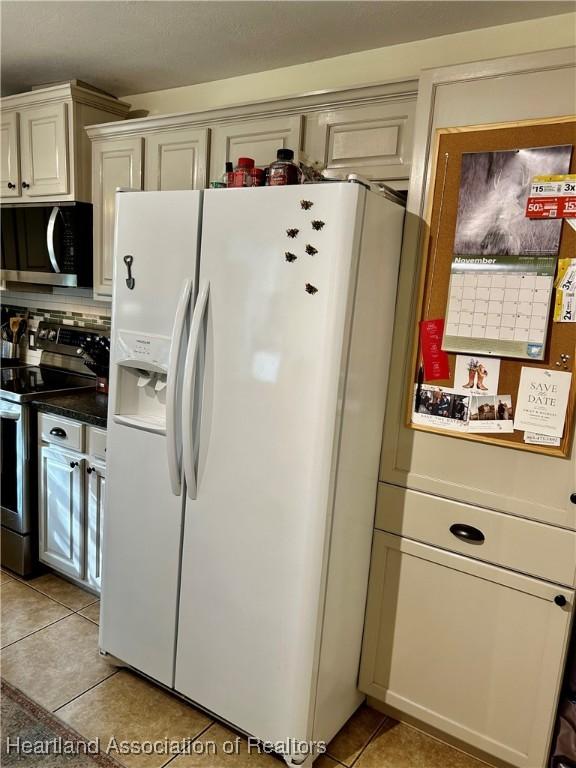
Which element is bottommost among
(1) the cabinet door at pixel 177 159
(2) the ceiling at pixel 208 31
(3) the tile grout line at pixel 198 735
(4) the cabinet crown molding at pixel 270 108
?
(3) the tile grout line at pixel 198 735

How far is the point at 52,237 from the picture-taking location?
296 cm

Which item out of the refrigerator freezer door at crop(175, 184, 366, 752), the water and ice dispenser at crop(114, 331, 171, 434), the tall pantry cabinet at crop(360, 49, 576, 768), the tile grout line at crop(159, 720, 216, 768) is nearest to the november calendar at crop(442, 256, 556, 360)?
the tall pantry cabinet at crop(360, 49, 576, 768)

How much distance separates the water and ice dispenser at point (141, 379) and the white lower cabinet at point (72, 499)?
1.57 feet

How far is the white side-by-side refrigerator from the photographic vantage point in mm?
1628

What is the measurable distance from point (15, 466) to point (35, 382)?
1.71 ft

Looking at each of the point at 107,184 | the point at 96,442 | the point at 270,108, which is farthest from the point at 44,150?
the point at 96,442

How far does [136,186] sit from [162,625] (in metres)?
2.01

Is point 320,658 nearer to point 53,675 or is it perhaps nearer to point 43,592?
point 53,675

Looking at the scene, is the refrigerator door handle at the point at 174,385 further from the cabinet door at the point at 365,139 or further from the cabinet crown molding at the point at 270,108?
the cabinet crown molding at the point at 270,108

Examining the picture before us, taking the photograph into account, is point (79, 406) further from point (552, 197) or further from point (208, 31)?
point (552, 197)

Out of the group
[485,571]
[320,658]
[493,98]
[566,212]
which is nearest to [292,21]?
[493,98]

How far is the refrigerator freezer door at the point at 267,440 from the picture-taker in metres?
1.60

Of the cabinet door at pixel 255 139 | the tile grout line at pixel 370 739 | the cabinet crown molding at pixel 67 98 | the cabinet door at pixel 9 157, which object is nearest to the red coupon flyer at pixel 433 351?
the cabinet door at pixel 255 139

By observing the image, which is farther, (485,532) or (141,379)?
(141,379)
